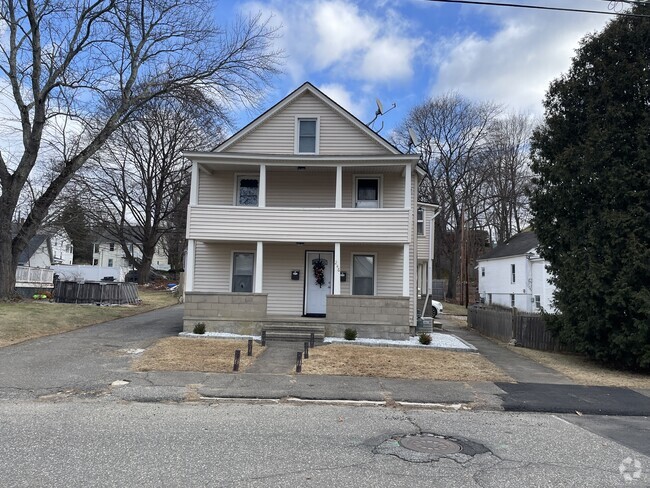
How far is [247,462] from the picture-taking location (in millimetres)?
4805

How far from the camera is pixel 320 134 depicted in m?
16.8

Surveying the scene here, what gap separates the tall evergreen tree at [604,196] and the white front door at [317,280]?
22.9 feet

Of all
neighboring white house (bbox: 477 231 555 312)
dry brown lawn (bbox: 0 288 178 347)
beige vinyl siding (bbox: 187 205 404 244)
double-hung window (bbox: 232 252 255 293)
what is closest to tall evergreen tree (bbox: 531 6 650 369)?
beige vinyl siding (bbox: 187 205 404 244)

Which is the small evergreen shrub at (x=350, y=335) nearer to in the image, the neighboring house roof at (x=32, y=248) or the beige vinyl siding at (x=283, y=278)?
the beige vinyl siding at (x=283, y=278)

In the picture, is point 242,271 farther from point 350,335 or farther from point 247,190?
point 350,335

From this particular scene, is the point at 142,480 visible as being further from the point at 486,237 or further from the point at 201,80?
the point at 486,237

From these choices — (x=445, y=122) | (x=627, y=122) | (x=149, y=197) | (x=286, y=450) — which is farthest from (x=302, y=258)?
(x=445, y=122)

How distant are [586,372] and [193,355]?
9.13 m

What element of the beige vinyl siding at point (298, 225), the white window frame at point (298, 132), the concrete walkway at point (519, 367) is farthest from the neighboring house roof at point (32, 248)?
the concrete walkway at point (519, 367)

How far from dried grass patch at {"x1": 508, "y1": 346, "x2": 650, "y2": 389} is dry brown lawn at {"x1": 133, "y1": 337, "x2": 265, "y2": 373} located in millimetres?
7229

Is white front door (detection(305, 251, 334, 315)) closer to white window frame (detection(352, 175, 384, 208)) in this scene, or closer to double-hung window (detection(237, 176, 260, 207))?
white window frame (detection(352, 175, 384, 208))

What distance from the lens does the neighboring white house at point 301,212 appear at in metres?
15.3

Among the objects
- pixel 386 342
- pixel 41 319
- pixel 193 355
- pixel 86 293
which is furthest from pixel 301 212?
pixel 86 293

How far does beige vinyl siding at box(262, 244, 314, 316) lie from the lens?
1661 cm
